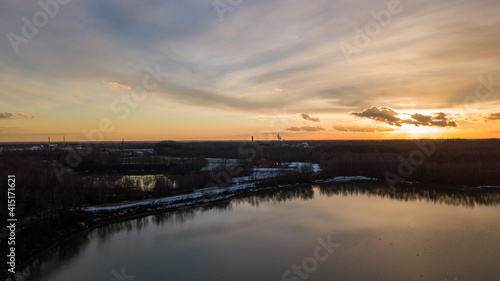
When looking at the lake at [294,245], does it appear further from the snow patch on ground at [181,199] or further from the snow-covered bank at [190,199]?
the snow patch on ground at [181,199]

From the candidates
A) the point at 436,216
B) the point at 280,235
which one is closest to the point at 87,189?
the point at 280,235

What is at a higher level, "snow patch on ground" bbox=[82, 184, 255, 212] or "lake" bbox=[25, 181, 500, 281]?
"snow patch on ground" bbox=[82, 184, 255, 212]

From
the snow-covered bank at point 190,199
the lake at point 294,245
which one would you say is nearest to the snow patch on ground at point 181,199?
the snow-covered bank at point 190,199

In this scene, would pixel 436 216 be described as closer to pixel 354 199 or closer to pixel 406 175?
pixel 354 199

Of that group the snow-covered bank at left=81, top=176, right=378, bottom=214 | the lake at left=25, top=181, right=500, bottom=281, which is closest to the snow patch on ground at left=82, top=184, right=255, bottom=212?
the snow-covered bank at left=81, top=176, right=378, bottom=214

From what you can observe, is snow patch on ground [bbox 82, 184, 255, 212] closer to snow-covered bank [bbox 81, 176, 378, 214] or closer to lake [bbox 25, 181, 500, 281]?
snow-covered bank [bbox 81, 176, 378, 214]

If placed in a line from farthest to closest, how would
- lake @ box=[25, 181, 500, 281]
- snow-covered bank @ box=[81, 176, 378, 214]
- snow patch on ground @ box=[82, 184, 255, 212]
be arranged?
snow-covered bank @ box=[81, 176, 378, 214] → snow patch on ground @ box=[82, 184, 255, 212] → lake @ box=[25, 181, 500, 281]

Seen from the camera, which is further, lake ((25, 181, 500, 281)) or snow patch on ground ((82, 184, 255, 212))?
snow patch on ground ((82, 184, 255, 212))

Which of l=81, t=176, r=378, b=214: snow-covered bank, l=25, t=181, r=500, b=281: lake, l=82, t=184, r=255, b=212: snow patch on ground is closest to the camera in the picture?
l=25, t=181, r=500, b=281: lake

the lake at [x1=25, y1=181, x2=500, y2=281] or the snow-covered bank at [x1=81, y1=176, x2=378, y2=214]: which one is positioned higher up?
the snow-covered bank at [x1=81, y1=176, x2=378, y2=214]

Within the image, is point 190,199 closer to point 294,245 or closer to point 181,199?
point 181,199
